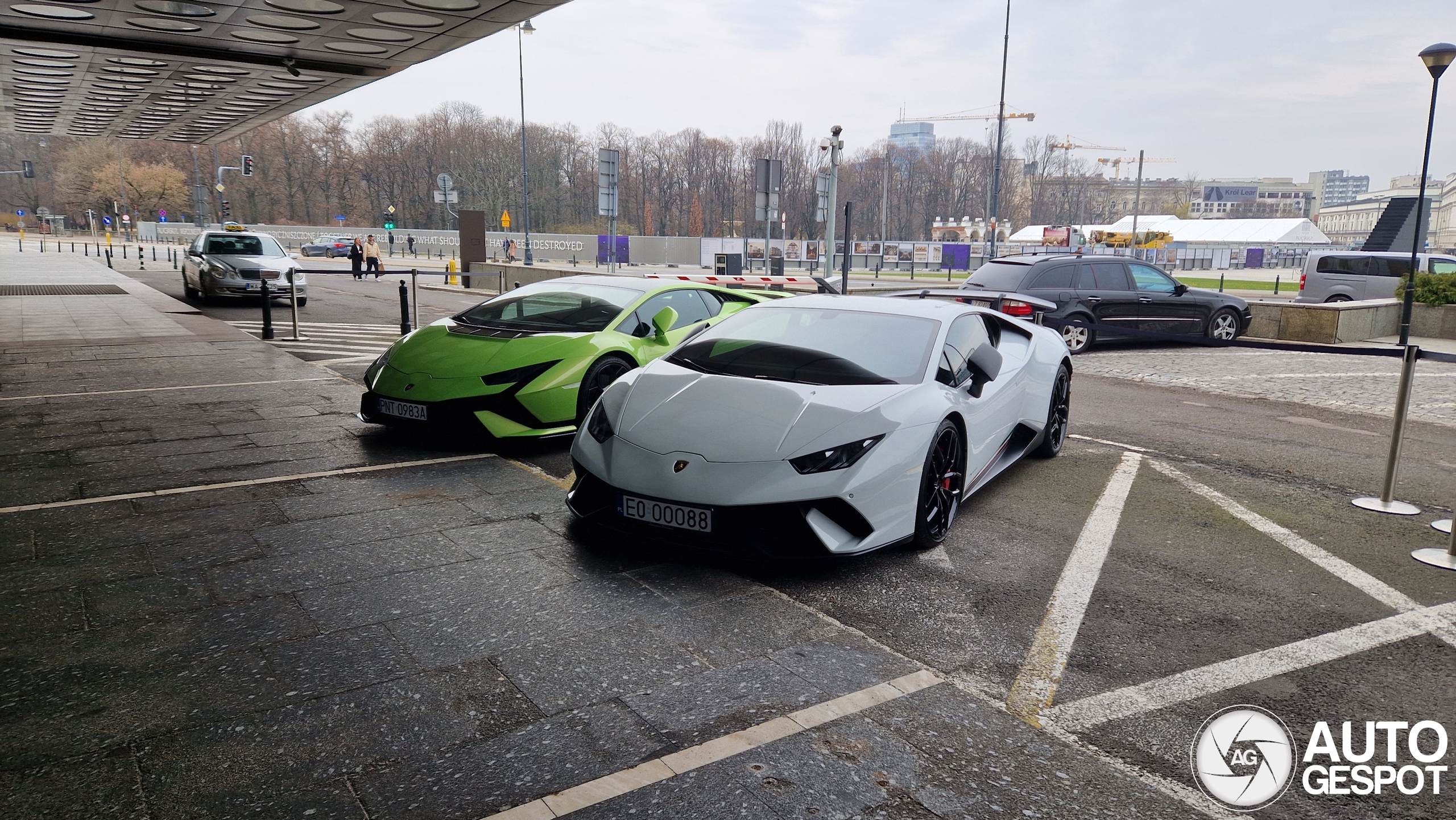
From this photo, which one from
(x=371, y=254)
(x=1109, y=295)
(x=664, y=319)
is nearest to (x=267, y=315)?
(x=664, y=319)

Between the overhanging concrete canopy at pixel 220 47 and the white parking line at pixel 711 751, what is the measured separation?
442 inches

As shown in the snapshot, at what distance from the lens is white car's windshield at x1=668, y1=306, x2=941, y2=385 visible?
16.3ft

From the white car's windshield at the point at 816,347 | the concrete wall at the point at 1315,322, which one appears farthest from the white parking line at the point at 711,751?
the concrete wall at the point at 1315,322

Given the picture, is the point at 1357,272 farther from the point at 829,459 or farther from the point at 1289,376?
the point at 829,459

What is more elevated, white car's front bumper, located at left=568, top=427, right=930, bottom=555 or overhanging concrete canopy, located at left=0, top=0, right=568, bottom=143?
overhanging concrete canopy, located at left=0, top=0, right=568, bottom=143

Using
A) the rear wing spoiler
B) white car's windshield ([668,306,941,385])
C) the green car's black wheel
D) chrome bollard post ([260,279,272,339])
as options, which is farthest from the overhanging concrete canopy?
white car's windshield ([668,306,941,385])

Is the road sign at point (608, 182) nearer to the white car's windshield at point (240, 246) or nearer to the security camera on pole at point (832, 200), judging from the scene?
the security camera on pole at point (832, 200)

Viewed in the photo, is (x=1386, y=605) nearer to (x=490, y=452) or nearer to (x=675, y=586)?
(x=675, y=586)

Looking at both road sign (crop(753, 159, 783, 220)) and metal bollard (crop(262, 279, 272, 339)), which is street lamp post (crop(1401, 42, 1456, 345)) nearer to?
road sign (crop(753, 159, 783, 220))

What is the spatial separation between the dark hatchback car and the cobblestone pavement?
16.2 inches

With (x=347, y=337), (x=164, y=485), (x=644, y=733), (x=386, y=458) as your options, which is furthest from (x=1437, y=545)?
(x=347, y=337)

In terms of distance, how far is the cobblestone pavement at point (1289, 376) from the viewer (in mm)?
10195

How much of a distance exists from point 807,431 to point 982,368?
5.20 feet

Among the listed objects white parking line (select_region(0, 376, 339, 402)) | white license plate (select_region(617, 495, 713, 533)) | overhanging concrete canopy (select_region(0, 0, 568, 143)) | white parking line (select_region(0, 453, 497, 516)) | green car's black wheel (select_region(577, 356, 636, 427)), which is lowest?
white parking line (select_region(0, 453, 497, 516))
